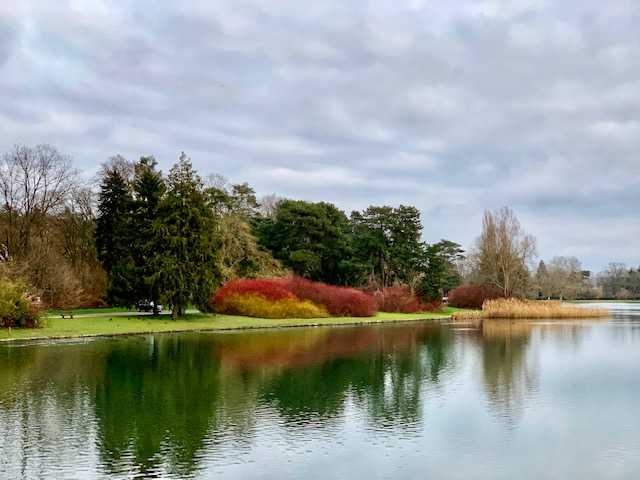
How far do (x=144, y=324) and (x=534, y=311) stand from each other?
2926 centimetres

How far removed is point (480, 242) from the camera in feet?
217

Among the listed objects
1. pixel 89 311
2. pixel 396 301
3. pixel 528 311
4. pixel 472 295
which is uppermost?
pixel 472 295

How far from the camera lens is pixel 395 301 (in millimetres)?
57594

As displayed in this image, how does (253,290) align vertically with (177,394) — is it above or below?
above

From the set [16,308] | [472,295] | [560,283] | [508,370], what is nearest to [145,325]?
[16,308]

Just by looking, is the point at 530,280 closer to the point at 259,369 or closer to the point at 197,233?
the point at 197,233

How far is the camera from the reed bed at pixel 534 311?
48.8 m

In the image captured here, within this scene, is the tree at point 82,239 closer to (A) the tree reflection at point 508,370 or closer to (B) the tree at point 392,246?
(B) the tree at point 392,246

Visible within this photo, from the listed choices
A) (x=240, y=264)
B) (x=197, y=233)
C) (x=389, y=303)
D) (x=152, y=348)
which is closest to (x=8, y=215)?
(x=197, y=233)

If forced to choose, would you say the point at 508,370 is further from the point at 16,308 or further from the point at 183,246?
the point at 183,246

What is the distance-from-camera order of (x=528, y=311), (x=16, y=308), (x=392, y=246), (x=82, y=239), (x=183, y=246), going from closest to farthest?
(x=16, y=308)
(x=183, y=246)
(x=528, y=311)
(x=82, y=239)
(x=392, y=246)

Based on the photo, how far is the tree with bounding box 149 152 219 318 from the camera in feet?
126

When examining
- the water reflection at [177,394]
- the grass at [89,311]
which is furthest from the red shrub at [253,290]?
the water reflection at [177,394]

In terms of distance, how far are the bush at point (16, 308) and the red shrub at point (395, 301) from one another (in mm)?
32253
